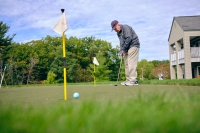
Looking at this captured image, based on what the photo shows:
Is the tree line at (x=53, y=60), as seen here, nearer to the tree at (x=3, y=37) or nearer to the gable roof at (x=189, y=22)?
the tree at (x=3, y=37)

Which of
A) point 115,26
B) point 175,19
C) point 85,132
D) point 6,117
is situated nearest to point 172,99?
point 85,132

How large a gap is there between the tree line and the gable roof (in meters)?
20.8

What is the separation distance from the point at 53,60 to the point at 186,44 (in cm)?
3516

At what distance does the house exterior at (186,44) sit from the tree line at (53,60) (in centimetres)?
1896

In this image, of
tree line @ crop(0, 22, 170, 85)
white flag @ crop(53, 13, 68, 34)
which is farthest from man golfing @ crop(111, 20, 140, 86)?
tree line @ crop(0, 22, 170, 85)

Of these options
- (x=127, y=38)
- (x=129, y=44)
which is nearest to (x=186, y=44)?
(x=129, y=44)

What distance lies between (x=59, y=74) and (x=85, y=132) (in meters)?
51.1

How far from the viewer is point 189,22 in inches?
1056

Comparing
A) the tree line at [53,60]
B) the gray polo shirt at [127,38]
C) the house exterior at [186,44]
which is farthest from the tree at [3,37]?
the gray polo shirt at [127,38]

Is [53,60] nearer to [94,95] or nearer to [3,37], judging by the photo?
[3,37]

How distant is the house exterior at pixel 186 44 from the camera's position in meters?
24.4

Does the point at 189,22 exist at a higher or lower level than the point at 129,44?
higher

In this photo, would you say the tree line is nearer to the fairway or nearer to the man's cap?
the man's cap

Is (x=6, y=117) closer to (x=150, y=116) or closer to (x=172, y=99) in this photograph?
(x=150, y=116)
